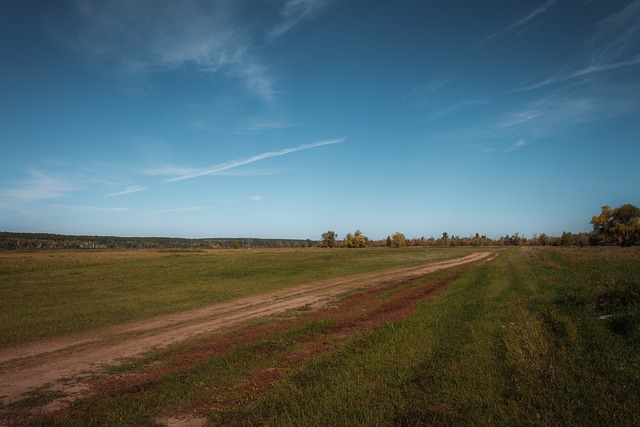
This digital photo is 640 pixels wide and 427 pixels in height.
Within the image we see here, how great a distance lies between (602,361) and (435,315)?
6455 millimetres

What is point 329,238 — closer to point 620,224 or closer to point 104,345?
point 620,224

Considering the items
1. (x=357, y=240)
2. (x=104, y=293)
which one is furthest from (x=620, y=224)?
(x=104, y=293)

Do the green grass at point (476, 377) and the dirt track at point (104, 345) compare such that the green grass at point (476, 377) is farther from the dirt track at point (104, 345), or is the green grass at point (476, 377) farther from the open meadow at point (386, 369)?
the dirt track at point (104, 345)

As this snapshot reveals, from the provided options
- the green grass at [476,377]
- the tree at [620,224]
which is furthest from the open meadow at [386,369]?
the tree at [620,224]

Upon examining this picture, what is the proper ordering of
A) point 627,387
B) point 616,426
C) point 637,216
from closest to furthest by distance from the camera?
1. point 616,426
2. point 627,387
3. point 637,216

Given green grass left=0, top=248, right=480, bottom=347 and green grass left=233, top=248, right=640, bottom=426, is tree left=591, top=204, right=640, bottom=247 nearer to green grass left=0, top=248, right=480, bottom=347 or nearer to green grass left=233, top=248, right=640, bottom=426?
green grass left=0, top=248, right=480, bottom=347

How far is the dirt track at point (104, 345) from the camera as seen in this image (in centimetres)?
914

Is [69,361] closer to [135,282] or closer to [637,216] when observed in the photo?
[135,282]

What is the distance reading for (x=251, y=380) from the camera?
27.5 feet

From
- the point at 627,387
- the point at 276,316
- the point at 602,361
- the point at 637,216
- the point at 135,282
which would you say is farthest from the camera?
the point at 637,216

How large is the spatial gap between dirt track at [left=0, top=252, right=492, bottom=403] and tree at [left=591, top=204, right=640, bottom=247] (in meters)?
115

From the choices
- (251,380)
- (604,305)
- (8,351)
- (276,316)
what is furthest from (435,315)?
(8,351)

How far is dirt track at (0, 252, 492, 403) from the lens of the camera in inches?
360

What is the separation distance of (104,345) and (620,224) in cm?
12846
